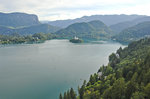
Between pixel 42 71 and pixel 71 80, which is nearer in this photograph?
pixel 71 80

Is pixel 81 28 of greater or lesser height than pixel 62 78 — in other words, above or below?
above

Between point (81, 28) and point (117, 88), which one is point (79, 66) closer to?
point (117, 88)

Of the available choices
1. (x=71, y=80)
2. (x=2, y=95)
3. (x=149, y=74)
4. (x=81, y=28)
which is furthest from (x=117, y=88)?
(x=81, y=28)

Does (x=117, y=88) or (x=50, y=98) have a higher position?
(x=117, y=88)

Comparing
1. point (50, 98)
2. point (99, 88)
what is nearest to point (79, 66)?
point (50, 98)

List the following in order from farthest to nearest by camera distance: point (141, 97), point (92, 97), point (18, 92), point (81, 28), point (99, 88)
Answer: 1. point (81, 28)
2. point (18, 92)
3. point (99, 88)
4. point (92, 97)
5. point (141, 97)

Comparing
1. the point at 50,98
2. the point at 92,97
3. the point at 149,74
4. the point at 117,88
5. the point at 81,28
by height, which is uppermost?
the point at 81,28

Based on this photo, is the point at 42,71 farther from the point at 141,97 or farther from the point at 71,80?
the point at 141,97

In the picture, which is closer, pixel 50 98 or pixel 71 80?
pixel 50 98

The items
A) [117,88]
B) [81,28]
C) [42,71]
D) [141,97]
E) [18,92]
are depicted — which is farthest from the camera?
[81,28]
